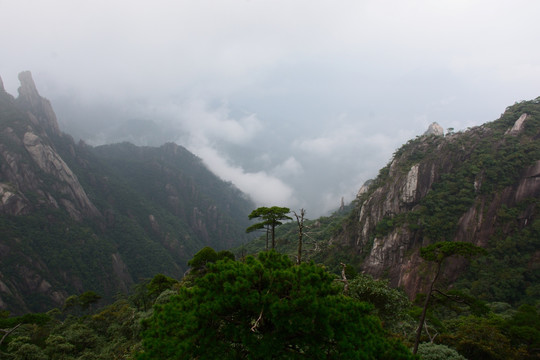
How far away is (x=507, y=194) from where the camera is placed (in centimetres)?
5203

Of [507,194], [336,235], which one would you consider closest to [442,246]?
[507,194]

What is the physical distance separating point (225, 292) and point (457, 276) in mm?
52223

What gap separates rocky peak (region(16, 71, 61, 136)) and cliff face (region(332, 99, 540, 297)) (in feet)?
580

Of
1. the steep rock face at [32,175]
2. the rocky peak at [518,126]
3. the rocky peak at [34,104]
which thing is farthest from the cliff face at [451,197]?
the rocky peak at [34,104]

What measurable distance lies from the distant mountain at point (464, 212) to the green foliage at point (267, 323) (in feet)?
100

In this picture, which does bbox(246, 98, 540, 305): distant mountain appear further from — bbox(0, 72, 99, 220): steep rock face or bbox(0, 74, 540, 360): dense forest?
bbox(0, 72, 99, 220): steep rock face

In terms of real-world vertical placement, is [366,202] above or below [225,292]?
above

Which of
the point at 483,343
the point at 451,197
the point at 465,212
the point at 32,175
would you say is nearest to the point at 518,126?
the point at 451,197

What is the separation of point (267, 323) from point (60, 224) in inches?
5105

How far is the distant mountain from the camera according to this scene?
4431cm

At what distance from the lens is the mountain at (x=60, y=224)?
8722 cm

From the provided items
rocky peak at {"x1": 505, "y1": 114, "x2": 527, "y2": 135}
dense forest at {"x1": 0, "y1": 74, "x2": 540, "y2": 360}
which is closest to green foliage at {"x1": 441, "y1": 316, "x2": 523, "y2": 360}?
dense forest at {"x1": 0, "y1": 74, "x2": 540, "y2": 360}

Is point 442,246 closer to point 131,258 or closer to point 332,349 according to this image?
point 332,349

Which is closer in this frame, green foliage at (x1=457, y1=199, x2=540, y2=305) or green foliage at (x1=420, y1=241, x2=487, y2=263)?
green foliage at (x1=420, y1=241, x2=487, y2=263)
